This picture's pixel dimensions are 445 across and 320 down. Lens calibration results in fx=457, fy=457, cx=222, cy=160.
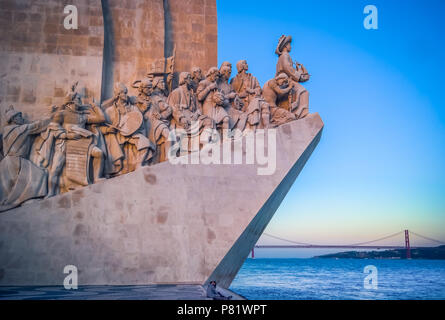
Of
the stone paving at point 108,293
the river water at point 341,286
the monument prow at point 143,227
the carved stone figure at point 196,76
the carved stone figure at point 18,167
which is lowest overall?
the river water at point 341,286

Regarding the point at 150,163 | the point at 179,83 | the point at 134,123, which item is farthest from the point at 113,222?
the point at 179,83

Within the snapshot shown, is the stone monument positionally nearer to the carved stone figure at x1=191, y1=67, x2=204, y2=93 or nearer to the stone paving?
the carved stone figure at x1=191, y1=67, x2=204, y2=93

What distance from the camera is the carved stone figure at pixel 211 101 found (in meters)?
9.13

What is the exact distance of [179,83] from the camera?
962 cm

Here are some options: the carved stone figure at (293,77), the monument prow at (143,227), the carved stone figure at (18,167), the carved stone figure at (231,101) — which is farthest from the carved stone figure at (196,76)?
the carved stone figure at (18,167)

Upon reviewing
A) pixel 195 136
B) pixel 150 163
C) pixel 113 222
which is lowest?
pixel 113 222

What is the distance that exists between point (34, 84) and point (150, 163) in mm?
3036

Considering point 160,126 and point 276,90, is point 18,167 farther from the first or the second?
point 276,90

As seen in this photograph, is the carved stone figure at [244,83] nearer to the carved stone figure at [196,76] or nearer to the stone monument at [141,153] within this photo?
the stone monument at [141,153]

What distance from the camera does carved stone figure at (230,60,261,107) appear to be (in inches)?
388

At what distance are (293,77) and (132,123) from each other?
368 cm

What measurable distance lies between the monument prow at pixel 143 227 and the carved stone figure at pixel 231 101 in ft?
4.36
